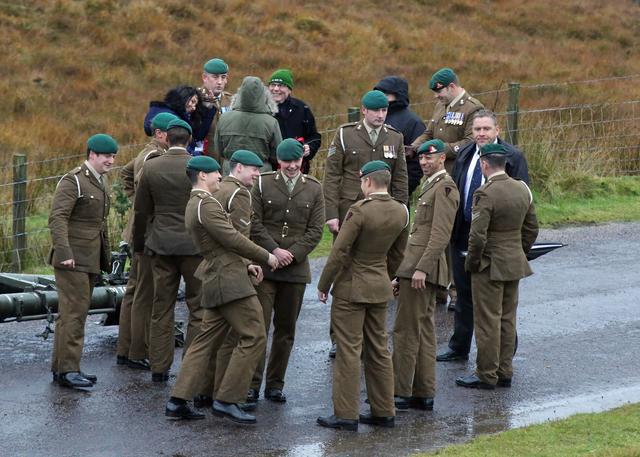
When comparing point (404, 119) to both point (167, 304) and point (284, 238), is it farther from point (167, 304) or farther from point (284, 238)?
point (167, 304)

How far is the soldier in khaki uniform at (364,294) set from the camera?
8.32 metres

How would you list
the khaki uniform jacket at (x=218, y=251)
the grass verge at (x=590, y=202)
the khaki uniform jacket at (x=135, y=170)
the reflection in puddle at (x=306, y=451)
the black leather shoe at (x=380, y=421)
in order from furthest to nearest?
1. the grass verge at (x=590, y=202)
2. the khaki uniform jacket at (x=135, y=170)
3. the black leather shoe at (x=380, y=421)
4. the khaki uniform jacket at (x=218, y=251)
5. the reflection in puddle at (x=306, y=451)

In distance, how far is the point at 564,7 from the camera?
49.3m

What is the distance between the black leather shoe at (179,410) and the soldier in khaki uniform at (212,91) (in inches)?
137

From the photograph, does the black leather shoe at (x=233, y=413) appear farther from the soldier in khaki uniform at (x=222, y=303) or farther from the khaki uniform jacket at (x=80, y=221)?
the khaki uniform jacket at (x=80, y=221)

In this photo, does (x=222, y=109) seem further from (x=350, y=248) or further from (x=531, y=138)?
(x=531, y=138)

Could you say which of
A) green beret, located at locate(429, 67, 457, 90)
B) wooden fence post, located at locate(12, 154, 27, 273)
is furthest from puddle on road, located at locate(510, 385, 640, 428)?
wooden fence post, located at locate(12, 154, 27, 273)

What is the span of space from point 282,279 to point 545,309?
3661 millimetres

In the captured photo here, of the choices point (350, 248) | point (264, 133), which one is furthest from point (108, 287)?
point (350, 248)

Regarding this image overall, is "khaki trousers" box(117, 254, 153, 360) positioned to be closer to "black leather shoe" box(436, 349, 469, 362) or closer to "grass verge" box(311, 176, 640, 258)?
"black leather shoe" box(436, 349, 469, 362)

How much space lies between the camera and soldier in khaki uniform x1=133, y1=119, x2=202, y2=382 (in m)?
9.13

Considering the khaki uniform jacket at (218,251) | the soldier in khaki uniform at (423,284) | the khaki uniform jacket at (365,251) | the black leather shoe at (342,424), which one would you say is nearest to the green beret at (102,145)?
the khaki uniform jacket at (218,251)

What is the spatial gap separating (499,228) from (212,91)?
3.29m

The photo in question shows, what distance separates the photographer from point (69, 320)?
908 cm
